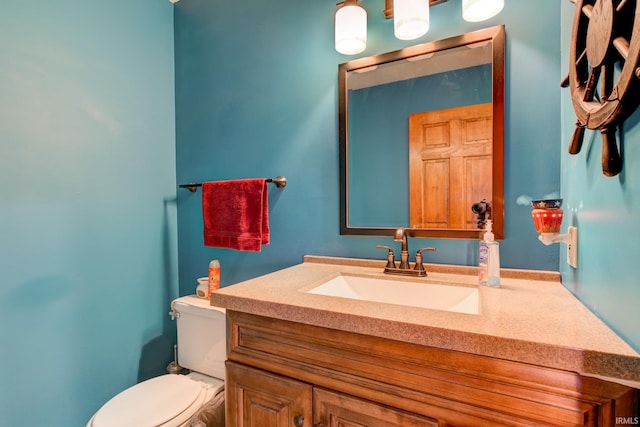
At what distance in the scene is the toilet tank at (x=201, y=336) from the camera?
4.62 feet

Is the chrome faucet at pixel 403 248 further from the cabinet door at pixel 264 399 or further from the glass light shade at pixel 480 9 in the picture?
the glass light shade at pixel 480 9

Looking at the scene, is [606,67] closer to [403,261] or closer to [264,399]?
[403,261]

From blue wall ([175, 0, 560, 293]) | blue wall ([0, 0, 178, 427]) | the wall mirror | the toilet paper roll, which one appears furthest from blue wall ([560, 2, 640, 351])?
blue wall ([0, 0, 178, 427])

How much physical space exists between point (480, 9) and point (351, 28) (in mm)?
478

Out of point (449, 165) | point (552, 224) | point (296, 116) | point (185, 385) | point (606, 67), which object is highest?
point (296, 116)

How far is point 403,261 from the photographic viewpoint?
114cm

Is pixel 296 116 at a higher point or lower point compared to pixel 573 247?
higher

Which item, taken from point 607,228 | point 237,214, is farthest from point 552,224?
point 237,214

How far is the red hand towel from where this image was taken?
4.67ft

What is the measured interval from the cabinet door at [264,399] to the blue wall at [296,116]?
65 centimetres

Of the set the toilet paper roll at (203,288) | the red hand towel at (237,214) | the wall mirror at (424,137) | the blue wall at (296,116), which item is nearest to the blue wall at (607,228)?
the blue wall at (296,116)

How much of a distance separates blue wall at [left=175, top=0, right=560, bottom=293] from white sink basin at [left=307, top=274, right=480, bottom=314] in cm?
19

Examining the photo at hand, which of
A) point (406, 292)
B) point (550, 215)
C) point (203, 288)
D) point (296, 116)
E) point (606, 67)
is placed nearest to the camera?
point (606, 67)

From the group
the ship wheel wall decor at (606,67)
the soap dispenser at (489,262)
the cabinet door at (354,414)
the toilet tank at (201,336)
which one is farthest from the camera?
the toilet tank at (201,336)
